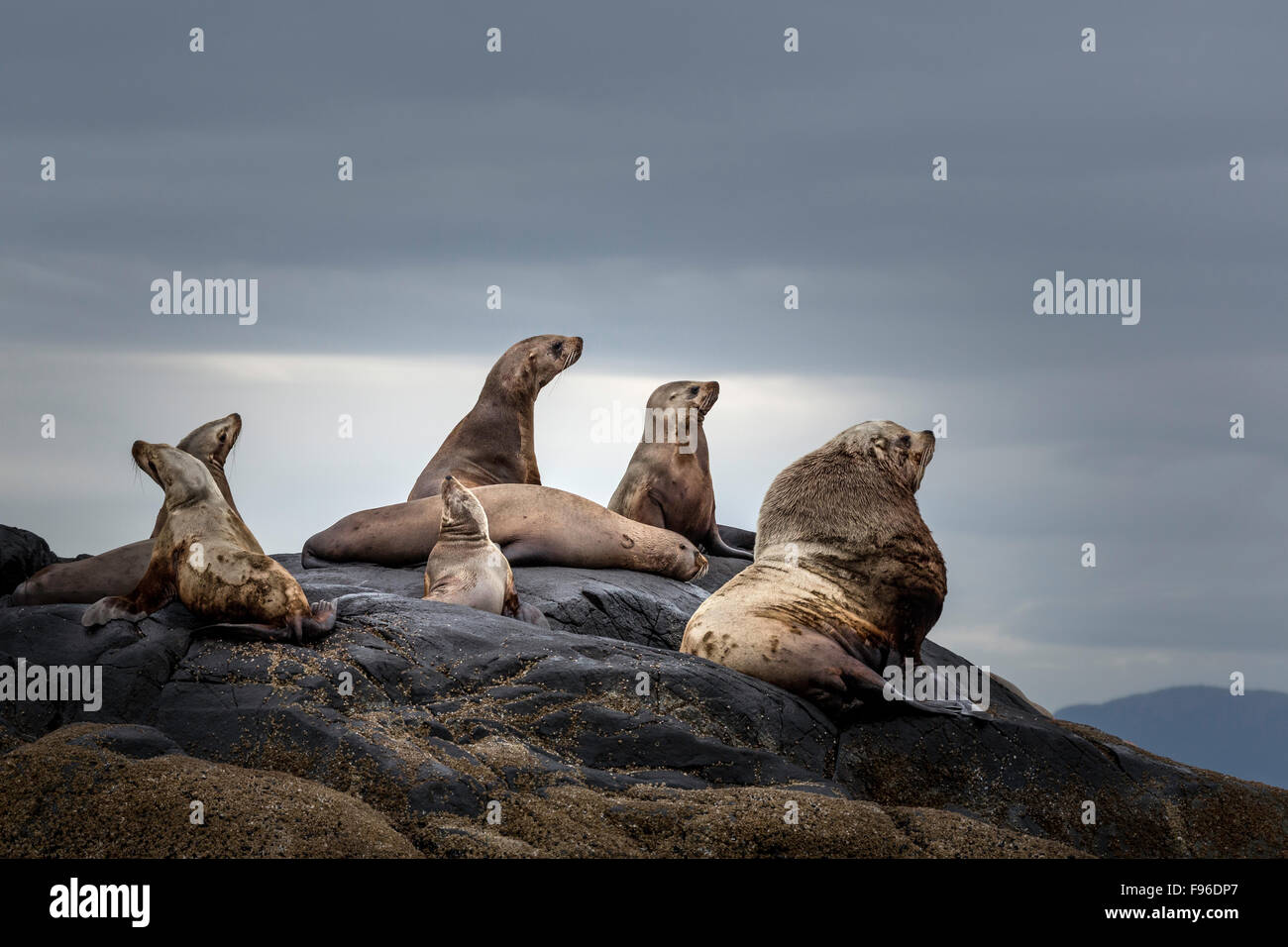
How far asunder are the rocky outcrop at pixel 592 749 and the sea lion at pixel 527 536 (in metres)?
3.36

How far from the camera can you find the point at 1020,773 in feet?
32.0

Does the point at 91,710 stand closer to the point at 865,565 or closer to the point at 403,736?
the point at 403,736

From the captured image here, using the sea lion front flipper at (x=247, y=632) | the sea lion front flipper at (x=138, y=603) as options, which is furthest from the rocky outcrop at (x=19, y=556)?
the sea lion front flipper at (x=247, y=632)

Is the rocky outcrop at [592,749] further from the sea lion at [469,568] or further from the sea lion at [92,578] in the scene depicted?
the sea lion at [92,578]

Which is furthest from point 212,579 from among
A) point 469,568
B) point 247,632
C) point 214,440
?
point 214,440

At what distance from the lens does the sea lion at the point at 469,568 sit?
12.0 meters

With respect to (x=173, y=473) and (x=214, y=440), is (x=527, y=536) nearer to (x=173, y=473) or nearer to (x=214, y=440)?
(x=214, y=440)

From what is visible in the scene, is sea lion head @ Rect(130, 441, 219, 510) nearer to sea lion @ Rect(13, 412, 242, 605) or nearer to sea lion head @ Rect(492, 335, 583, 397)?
sea lion @ Rect(13, 412, 242, 605)

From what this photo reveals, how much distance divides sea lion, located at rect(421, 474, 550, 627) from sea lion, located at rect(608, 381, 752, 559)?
4127mm

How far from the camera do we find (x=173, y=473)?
34.1ft

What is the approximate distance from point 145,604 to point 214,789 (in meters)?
3.10

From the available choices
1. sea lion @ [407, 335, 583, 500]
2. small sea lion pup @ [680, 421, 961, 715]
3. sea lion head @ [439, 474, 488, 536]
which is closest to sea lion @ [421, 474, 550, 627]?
sea lion head @ [439, 474, 488, 536]

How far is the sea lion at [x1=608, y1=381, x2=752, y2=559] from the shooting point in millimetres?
16625
